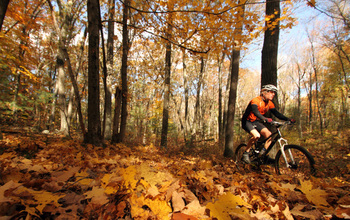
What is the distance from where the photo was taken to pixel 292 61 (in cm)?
2298

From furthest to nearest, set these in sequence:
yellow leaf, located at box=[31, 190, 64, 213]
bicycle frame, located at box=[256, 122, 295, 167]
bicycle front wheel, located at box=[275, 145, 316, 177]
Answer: bicycle frame, located at box=[256, 122, 295, 167] < bicycle front wheel, located at box=[275, 145, 316, 177] < yellow leaf, located at box=[31, 190, 64, 213]

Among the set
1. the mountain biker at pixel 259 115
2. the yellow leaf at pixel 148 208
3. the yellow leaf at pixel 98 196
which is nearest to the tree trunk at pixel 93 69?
the yellow leaf at pixel 98 196

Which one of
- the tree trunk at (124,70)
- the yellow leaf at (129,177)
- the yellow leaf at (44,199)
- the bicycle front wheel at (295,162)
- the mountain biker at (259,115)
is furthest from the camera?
the tree trunk at (124,70)

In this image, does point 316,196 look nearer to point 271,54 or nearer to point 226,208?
point 226,208

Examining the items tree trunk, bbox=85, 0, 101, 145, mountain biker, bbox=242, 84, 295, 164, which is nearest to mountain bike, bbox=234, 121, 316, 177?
mountain biker, bbox=242, 84, 295, 164

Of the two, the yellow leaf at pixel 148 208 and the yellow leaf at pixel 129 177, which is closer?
the yellow leaf at pixel 148 208

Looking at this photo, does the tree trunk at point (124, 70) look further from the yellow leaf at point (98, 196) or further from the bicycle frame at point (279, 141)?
the yellow leaf at point (98, 196)

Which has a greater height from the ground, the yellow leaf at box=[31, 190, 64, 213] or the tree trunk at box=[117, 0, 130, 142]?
the tree trunk at box=[117, 0, 130, 142]

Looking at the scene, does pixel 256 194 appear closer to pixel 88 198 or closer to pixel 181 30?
pixel 88 198

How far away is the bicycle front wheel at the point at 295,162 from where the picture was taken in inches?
110

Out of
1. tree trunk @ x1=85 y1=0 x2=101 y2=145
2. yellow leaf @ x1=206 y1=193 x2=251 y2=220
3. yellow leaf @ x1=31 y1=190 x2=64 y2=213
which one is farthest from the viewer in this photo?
tree trunk @ x1=85 y1=0 x2=101 y2=145

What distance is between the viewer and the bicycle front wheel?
9.19 feet

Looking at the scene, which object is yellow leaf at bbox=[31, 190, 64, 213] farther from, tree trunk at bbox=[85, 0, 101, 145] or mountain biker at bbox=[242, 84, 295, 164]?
mountain biker at bbox=[242, 84, 295, 164]

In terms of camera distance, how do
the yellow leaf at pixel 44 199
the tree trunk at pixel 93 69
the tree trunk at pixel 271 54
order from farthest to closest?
the tree trunk at pixel 271 54
the tree trunk at pixel 93 69
the yellow leaf at pixel 44 199
